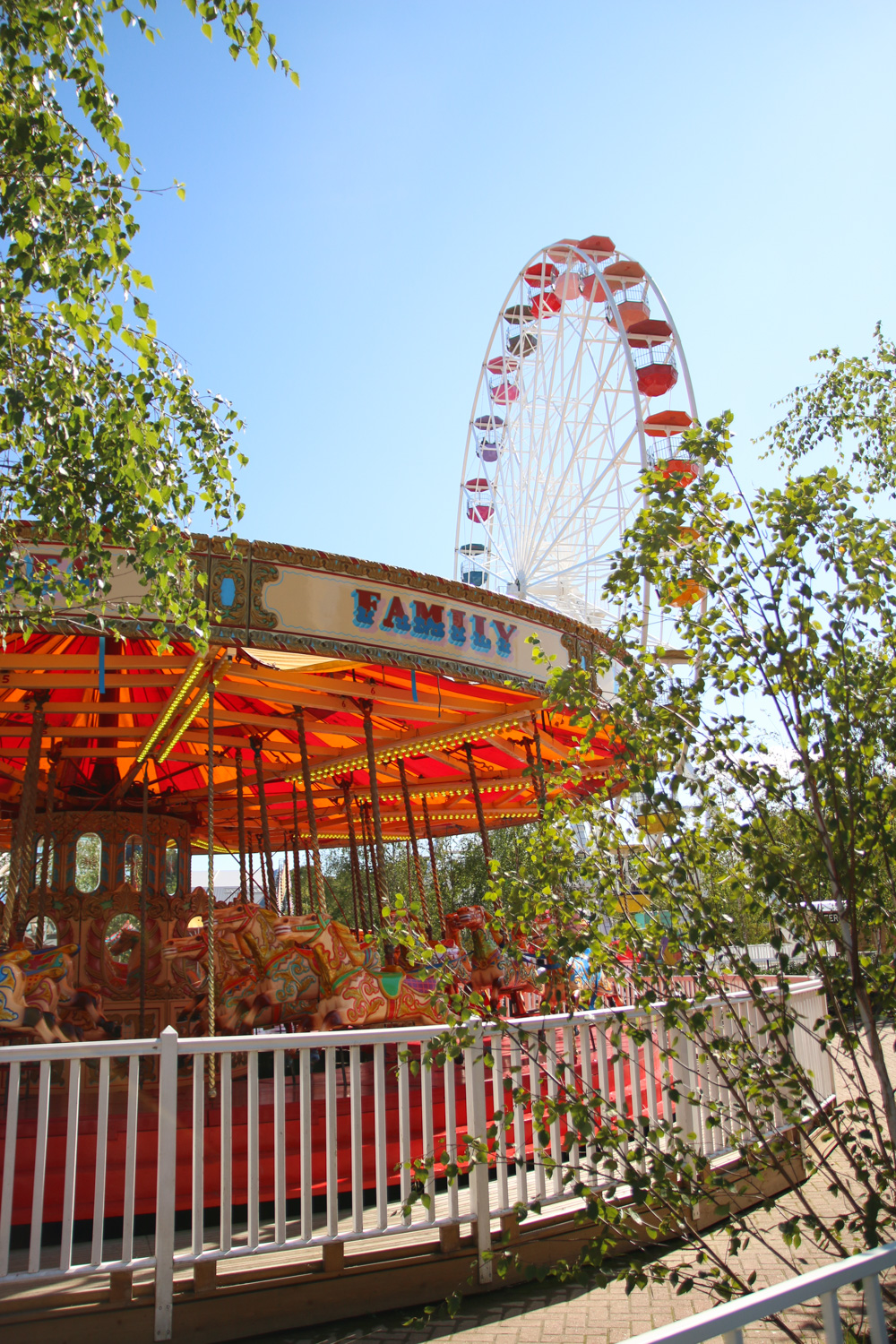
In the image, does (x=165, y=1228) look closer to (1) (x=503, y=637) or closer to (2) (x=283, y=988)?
(2) (x=283, y=988)

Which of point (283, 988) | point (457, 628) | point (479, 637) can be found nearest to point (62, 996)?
point (283, 988)

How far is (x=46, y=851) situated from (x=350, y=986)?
13.8 feet

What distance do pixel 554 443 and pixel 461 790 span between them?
10133mm

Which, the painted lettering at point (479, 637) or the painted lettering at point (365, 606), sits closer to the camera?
the painted lettering at point (365, 606)

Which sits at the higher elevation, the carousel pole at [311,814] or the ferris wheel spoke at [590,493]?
the ferris wheel spoke at [590,493]

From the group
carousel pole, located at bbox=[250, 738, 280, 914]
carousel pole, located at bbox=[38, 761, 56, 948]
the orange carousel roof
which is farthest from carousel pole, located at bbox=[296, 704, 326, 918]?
carousel pole, located at bbox=[38, 761, 56, 948]

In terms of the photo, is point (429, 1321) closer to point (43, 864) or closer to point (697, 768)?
point (697, 768)

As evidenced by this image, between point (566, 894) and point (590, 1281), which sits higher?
point (566, 894)

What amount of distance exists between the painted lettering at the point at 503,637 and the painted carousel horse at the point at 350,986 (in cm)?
204

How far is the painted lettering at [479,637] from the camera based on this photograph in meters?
6.49

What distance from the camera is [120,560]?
3.75 metres

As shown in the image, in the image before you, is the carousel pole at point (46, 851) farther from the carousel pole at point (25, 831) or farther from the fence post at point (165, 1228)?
the fence post at point (165, 1228)

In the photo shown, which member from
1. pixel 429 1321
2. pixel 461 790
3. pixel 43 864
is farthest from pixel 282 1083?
pixel 461 790

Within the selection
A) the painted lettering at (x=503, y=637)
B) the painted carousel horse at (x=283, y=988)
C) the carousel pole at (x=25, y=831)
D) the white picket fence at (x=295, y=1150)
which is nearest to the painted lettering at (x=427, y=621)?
the painted lettering at (x=503, y=637)
